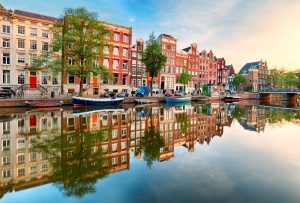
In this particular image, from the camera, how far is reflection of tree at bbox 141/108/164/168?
Answer: 377 inches

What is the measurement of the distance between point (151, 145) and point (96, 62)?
39011 mm

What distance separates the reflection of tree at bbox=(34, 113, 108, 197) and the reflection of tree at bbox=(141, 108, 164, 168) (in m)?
2.18

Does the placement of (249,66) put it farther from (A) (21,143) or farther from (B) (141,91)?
(A) (21,143)

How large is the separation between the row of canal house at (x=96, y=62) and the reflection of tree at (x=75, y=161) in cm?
2928

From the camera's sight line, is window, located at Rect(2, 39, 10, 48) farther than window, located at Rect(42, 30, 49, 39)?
No

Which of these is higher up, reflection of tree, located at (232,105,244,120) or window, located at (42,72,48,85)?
window, located at (42,72,48,85)

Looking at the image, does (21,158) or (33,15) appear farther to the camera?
(33,15)

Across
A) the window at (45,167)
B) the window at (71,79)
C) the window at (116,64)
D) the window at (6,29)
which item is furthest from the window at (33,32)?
the window at (45,167)

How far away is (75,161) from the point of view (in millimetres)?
8438

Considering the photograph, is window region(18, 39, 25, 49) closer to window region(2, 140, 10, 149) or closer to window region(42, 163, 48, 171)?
window region(2, 140, 10, 149)

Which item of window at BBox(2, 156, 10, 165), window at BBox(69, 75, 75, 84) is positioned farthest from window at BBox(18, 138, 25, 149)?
window at BBox(69, 75, 75, 84)

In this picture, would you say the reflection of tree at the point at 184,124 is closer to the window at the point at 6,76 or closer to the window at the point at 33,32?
the window at the point at 6,76

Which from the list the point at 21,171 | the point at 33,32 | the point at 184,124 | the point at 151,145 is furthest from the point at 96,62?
the point at 21,171

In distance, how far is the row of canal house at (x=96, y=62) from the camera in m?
39.4
